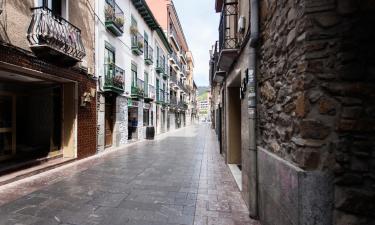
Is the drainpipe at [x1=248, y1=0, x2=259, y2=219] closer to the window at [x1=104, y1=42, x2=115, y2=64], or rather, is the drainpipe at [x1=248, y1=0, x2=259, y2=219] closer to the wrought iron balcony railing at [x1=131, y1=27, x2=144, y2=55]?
the window at [x1=104, y1=42, x2=115, y2=64]

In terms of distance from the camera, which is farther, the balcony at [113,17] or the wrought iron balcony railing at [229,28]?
the balcony at [113,17]

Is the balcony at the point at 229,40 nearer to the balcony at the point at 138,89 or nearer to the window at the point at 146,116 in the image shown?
the balcony at the point at 138,89

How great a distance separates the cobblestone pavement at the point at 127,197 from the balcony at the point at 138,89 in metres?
7.84

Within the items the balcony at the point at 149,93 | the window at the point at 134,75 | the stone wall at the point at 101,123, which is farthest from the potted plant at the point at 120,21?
the balcony at the point at 149,93

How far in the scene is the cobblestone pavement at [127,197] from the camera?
12.1 ft

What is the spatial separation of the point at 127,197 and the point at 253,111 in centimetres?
297

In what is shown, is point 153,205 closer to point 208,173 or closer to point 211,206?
A: point 211,206

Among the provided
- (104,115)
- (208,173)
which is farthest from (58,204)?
(104,115)

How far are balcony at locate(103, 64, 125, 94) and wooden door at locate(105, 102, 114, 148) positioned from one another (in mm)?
1071

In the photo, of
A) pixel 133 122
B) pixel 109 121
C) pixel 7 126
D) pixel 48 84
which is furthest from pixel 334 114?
pixel 133 122

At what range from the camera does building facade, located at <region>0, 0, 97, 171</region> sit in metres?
6.29

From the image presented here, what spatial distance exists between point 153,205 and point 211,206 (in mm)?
1052

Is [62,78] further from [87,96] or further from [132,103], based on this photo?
[132,103]

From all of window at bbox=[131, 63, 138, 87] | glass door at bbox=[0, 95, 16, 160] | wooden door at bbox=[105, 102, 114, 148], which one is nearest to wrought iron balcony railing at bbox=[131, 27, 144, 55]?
window at bbox=[131, 63, 138, 87]
